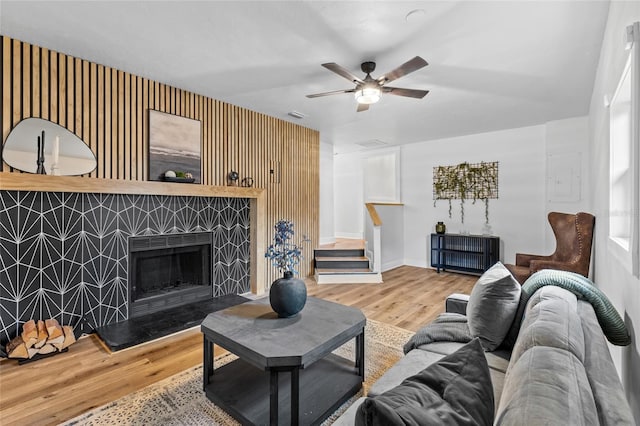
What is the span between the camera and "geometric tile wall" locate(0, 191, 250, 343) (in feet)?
8.63

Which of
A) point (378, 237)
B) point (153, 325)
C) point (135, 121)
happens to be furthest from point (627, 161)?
point (135, 121)

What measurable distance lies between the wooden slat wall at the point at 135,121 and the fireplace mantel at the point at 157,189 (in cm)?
20

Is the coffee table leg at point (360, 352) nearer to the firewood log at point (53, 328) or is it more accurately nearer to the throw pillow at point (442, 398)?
the throw pillow at point (442, 398)

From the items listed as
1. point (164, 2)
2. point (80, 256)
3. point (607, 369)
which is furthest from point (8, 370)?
point (607, 369)

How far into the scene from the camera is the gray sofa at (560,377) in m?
0.65

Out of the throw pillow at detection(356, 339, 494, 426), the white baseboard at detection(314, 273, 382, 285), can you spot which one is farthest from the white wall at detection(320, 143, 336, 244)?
the throw pillow at detection(356, 339, 494, 426)

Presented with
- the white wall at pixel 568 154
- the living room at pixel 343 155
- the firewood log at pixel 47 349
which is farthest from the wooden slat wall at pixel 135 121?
the white wall at pixel 568 154

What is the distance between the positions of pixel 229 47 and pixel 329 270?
376cm

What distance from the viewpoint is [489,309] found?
1.74 meters

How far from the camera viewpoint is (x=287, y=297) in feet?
6.86

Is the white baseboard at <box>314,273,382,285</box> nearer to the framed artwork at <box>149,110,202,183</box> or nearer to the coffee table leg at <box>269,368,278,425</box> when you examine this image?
the framed artwork at <box>149,110,202,183</box>

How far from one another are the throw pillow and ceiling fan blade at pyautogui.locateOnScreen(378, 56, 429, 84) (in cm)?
213

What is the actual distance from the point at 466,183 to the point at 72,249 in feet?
20.2

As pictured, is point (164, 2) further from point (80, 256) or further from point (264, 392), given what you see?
point (264, 392)
